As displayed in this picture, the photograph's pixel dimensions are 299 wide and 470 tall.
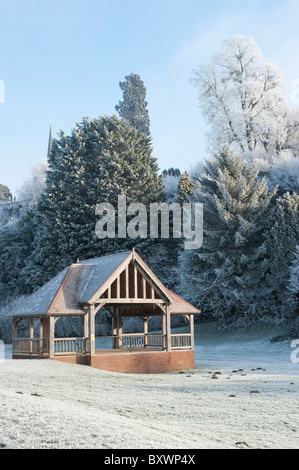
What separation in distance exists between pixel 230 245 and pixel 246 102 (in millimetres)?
22230

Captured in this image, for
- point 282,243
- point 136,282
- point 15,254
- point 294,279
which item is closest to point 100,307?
point 136,282

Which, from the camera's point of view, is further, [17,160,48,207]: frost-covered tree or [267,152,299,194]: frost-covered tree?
[17,160,48,207]: frost-covered tree

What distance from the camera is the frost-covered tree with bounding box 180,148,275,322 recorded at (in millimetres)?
41125

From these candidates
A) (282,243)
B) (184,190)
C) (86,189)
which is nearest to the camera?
(282,243)

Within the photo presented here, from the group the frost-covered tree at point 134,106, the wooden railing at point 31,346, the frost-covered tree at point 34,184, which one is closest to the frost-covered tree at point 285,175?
the wooden railing at point 31,346

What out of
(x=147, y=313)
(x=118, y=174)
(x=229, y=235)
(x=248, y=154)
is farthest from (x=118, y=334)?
Answer: (x=248, y=154)

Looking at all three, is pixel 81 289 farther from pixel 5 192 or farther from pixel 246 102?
pixel 5 192

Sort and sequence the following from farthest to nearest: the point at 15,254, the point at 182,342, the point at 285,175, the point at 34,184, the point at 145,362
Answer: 1. the point at 34,184
2. the point at 15,254
3. the point at 285,175
4. the point at 182,342
5. the point at 145,362

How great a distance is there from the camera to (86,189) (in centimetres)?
4947

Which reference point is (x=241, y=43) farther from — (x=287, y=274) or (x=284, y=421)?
(x=284, y=421)

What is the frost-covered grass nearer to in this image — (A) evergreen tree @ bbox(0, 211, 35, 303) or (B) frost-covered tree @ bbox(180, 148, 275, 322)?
(B) frost-covered tree @ bbox(180, 148, 275, 322)

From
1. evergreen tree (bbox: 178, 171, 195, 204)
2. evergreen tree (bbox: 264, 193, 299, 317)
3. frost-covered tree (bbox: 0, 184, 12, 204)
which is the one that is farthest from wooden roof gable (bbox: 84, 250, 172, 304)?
frost-covered tree (bbox: 0, 184, 12, 204)

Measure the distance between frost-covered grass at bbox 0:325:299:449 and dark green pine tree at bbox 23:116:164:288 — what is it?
24.0 meters

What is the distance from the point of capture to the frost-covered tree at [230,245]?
41125 mm
